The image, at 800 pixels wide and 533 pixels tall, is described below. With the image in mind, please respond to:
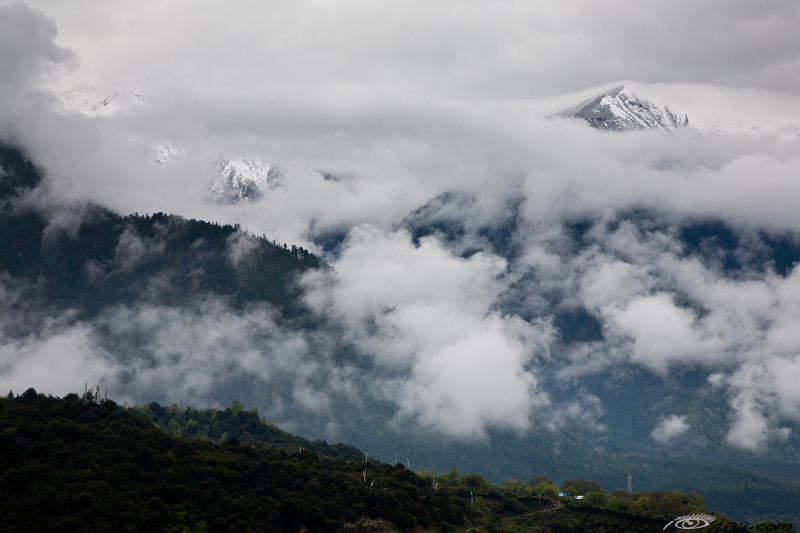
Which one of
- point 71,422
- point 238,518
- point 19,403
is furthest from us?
point 19,403

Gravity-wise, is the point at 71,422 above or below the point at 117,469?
above

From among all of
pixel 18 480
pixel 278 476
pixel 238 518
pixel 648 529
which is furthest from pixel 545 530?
pixel 18 480

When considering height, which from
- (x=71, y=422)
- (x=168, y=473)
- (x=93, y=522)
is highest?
(x=71, y=422)

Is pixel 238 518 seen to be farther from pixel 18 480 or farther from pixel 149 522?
pixel 18 480

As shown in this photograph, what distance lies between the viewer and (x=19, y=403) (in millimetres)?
185000

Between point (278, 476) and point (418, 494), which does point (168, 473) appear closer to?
point (278, 476)

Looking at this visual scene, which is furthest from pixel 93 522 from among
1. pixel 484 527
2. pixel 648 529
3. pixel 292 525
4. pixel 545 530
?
pixel 648 529

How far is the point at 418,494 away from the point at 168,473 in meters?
59.5

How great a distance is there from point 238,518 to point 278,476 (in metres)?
26.0

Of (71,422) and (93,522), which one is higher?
(71,422)

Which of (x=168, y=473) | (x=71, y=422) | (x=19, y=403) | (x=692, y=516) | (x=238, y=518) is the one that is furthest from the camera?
(x=692, y=516)

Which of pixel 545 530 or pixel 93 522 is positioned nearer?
pixel 93 522

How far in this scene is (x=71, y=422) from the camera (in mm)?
167250

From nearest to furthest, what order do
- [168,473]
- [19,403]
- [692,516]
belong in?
[168,473], [19,403], [692,516]
